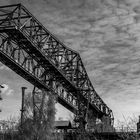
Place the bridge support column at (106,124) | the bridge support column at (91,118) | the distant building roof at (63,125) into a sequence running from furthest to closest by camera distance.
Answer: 1. the bridge support column at (106,124)
2. the bridge support column at (91,118)
3. the distant building roof at (63,125)

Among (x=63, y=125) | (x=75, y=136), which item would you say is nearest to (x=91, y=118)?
(x=63, y=125)

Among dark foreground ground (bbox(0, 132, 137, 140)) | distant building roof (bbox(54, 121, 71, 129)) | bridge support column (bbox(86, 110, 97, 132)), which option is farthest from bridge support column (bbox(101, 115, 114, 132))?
dark foreground ground (bbox(0, 132, 137, 140))

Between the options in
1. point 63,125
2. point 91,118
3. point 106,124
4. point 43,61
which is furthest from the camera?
point 106,124

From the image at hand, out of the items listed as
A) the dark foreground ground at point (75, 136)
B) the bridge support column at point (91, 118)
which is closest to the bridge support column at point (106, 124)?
the bridge support column at point (91, 118)

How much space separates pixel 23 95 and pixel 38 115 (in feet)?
19.4

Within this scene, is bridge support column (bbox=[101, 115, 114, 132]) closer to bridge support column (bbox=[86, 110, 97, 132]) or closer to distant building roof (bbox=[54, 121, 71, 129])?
bridge support column (bbox=[86, 110, 97, 132])

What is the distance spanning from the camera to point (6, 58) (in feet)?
87.4

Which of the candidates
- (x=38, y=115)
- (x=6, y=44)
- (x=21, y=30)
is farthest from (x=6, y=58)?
(x=38, y=115)

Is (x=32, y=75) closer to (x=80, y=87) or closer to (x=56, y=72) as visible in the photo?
(x=56, y=72)

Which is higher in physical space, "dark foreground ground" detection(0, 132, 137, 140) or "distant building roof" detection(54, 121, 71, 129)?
"distant building roof" detection(54, 121, 71, 129)

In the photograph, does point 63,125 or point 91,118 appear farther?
point 91,118

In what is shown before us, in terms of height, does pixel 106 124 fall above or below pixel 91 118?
Result: below

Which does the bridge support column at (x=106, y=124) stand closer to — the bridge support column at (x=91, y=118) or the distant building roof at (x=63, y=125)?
the bridge support column at (x=91, y=118)

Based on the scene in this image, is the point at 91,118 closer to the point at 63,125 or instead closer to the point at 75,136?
the point at 63,125
